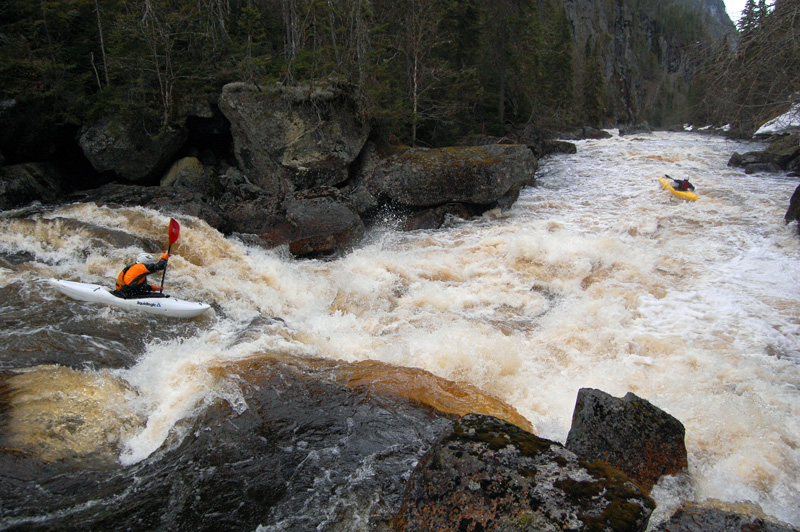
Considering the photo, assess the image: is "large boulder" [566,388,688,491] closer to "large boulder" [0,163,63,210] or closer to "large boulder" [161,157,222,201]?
"large boulder" [161,157,222,201]

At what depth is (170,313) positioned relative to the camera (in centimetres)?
639

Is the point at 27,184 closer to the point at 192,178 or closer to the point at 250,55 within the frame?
the point at 192,178

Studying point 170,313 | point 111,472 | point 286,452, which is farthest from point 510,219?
point 111,472

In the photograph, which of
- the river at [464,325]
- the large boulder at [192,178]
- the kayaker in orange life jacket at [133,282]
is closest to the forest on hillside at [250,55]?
the large boulder at [192,178]

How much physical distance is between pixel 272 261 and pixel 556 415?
6486 millimetres

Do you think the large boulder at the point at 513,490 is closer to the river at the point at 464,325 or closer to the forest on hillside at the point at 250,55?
the river at the point at 464,325

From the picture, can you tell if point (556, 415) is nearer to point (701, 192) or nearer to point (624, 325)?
point (624, 325)

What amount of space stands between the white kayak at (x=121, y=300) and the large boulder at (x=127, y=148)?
23.8 ft

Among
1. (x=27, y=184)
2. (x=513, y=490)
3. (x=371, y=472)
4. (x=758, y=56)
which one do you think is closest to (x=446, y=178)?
(x=758, y=56)

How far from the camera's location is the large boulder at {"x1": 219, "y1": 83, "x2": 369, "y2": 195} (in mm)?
12602

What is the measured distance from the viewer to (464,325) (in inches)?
263

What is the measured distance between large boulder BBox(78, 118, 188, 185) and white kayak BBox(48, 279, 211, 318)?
7263 mm

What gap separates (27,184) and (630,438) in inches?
521

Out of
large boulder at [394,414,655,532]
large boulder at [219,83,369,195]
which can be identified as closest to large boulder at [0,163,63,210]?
large boulder at [219,83,369,195]
